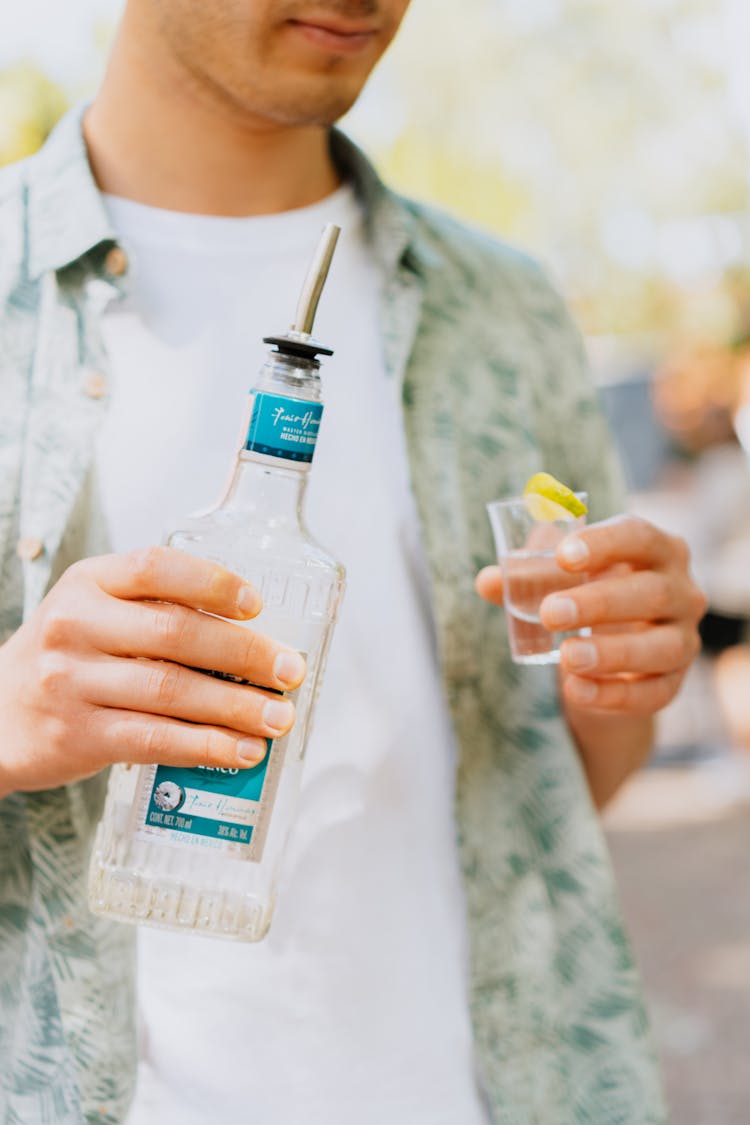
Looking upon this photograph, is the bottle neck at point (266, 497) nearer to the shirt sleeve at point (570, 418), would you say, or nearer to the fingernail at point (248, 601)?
the fingernail at point (248, 601)

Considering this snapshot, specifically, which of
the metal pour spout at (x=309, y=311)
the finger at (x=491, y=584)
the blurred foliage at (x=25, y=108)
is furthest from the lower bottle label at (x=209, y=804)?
the blurred foliage at (x=25, y=108)

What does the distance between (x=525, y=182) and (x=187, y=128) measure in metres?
29.9

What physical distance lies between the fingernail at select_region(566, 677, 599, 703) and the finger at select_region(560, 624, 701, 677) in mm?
32

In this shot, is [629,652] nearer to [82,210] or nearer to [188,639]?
[188,639]

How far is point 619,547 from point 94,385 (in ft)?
2.24

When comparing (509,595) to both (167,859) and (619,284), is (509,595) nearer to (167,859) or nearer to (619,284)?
(167,859)

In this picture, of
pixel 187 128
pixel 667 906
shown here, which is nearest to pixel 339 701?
pixel 187 128

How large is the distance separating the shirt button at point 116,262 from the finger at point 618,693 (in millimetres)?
771

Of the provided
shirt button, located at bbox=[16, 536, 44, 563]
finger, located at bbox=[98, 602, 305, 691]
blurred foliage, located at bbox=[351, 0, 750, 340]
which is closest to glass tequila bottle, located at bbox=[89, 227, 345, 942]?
finger, located at bbox=[98, 602, 305, 691]

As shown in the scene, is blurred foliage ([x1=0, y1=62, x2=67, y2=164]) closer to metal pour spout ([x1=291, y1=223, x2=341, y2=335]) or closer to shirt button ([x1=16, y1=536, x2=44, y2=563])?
shirt button ([x1=16, y1=536, x2=44, y2=563])

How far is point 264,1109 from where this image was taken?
5.22 feet

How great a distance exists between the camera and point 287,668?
1.24 meters

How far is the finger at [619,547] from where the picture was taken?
4.96 ft

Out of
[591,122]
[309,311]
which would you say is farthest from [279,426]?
[591,122]
